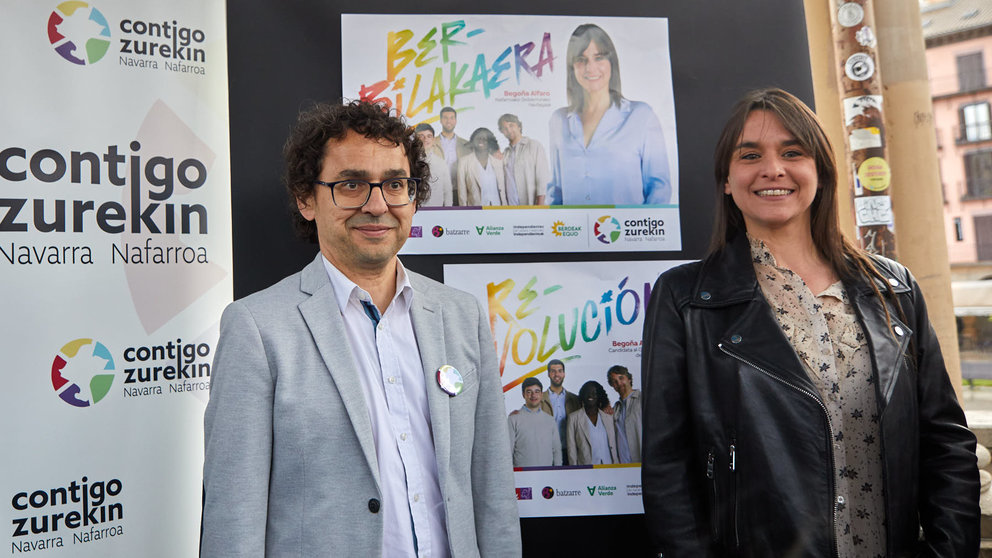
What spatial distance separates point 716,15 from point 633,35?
347mm

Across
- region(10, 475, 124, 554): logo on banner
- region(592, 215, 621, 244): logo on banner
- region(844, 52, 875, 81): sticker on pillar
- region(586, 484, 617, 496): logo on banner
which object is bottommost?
region(586, 484, 617, 496): logo on banner

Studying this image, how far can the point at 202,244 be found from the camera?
2.13 metres

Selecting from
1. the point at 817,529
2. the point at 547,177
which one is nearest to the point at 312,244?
the point at 547,177

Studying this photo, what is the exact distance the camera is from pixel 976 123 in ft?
61.3

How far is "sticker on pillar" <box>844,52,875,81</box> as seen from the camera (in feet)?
11.0

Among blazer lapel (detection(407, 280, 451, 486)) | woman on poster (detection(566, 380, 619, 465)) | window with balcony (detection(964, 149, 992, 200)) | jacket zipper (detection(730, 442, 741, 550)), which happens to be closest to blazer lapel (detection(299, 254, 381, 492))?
blazer lapel (detection(407, 280, 451, 486))

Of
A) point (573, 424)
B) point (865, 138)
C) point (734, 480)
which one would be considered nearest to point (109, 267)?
point (573, 424)

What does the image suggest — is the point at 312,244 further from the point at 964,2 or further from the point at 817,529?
the point at 964,2

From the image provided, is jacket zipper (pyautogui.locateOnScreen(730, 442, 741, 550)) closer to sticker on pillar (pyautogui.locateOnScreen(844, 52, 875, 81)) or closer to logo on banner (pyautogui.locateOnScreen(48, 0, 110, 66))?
logo on banner (pyautogui.locateOnScreen(48, 0, 110, 66))

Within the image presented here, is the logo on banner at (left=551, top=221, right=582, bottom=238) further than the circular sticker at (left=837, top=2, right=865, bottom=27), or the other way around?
the circular sticker at (left=837, top=2, right=865, bottom=27)

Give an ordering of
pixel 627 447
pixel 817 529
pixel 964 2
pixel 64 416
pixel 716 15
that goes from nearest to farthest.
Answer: pixel 817 529 < pixel 64 416 < pixel 627 447 < pixel 716 15 < pixel 964 2

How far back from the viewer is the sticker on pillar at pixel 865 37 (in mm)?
3398

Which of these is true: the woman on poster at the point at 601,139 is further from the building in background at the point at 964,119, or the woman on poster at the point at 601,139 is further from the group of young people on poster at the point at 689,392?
the building in background at the point at 964,119

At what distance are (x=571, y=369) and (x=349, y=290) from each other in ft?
3.25
